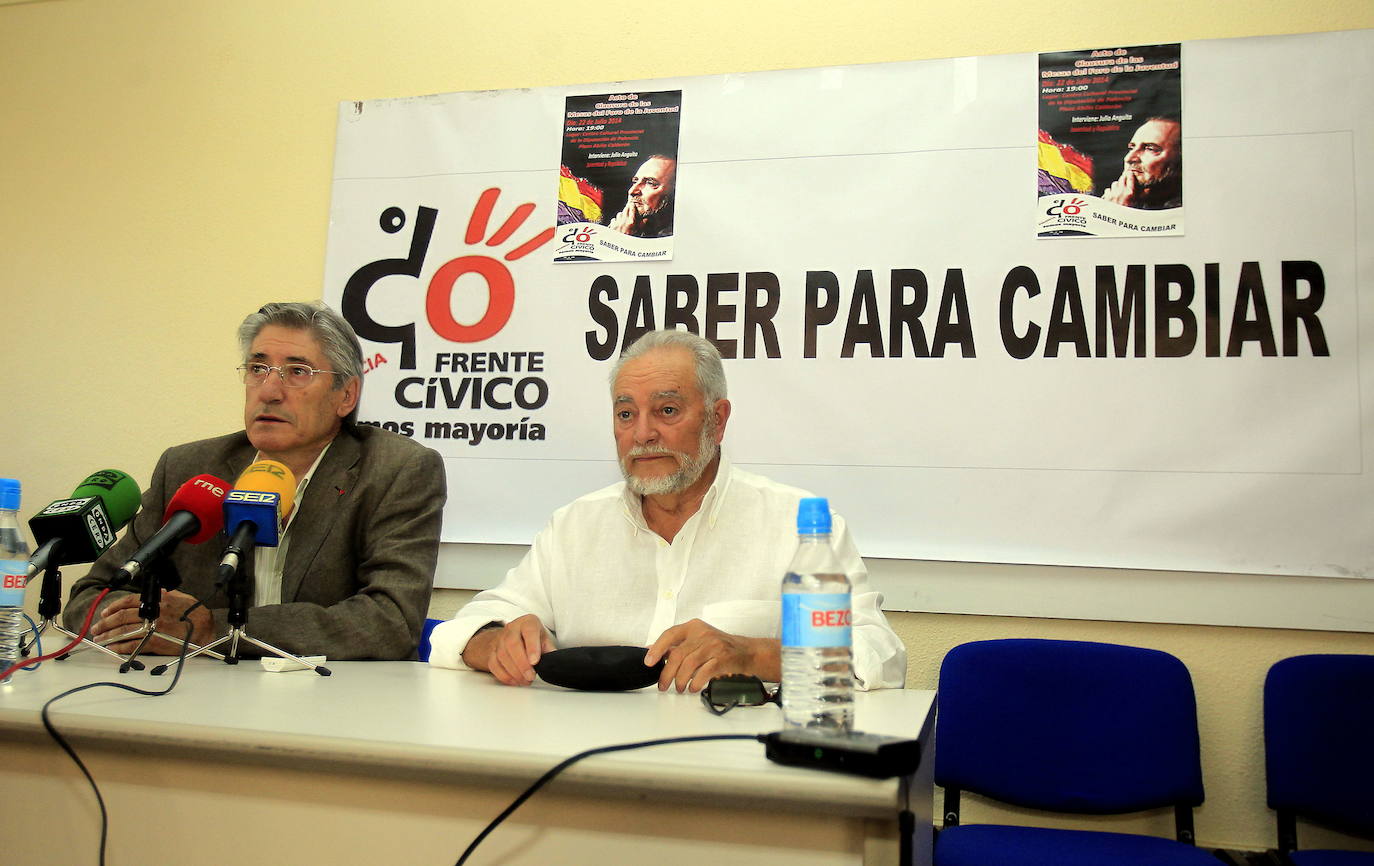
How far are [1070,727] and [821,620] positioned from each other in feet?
4.91

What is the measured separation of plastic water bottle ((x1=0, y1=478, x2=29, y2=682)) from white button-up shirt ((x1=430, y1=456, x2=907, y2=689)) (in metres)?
0.72

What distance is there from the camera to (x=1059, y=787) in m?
2.20

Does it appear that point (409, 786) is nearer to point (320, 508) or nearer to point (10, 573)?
point (10, 573)

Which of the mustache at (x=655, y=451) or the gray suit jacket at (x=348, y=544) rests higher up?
the mustache at (x=655, y=451)

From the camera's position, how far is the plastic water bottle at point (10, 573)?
145cm

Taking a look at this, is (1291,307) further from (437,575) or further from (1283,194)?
(437,575)

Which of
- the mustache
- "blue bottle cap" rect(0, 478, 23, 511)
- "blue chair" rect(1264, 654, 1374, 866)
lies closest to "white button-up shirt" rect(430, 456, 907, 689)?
the mustache

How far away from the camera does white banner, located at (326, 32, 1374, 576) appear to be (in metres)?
2.43

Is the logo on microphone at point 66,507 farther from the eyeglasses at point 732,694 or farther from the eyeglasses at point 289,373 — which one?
the eyeglasses at point 732,694

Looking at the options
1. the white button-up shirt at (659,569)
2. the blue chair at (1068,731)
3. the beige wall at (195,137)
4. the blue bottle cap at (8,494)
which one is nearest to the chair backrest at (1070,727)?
the blue chair at (1068,731)

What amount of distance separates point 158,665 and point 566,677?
26.5 inches

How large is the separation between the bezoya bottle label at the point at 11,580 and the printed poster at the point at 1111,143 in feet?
7.83

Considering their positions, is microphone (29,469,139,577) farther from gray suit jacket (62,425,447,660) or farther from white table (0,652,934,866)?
white table (0,652,934,866)

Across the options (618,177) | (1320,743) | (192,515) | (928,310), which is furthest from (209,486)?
(1320,743)
